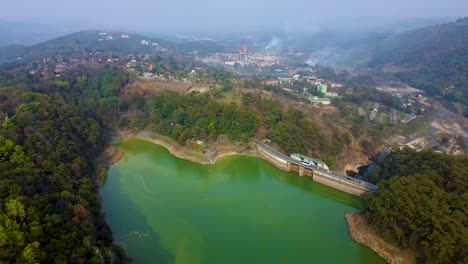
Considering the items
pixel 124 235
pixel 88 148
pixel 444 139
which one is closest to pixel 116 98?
pixel 88 148

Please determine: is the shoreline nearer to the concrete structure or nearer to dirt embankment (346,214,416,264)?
dirt embankment (346,214,416,264)

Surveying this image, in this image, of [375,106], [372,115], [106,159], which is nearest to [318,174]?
[106,159]

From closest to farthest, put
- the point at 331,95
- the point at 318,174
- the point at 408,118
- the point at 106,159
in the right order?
the point at 318,174 → the point at 106,159 → the point at 408,118 → the point at 331,95

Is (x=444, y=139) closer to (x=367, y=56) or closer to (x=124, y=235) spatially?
(x=124, y=235)

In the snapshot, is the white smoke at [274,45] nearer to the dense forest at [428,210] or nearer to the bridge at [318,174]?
the bridge at [318,174]

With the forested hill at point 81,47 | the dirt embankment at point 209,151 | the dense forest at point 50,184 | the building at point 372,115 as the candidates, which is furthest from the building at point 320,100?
the forested hill at point 81,47

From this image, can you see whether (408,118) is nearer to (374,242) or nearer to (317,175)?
(317,175)
